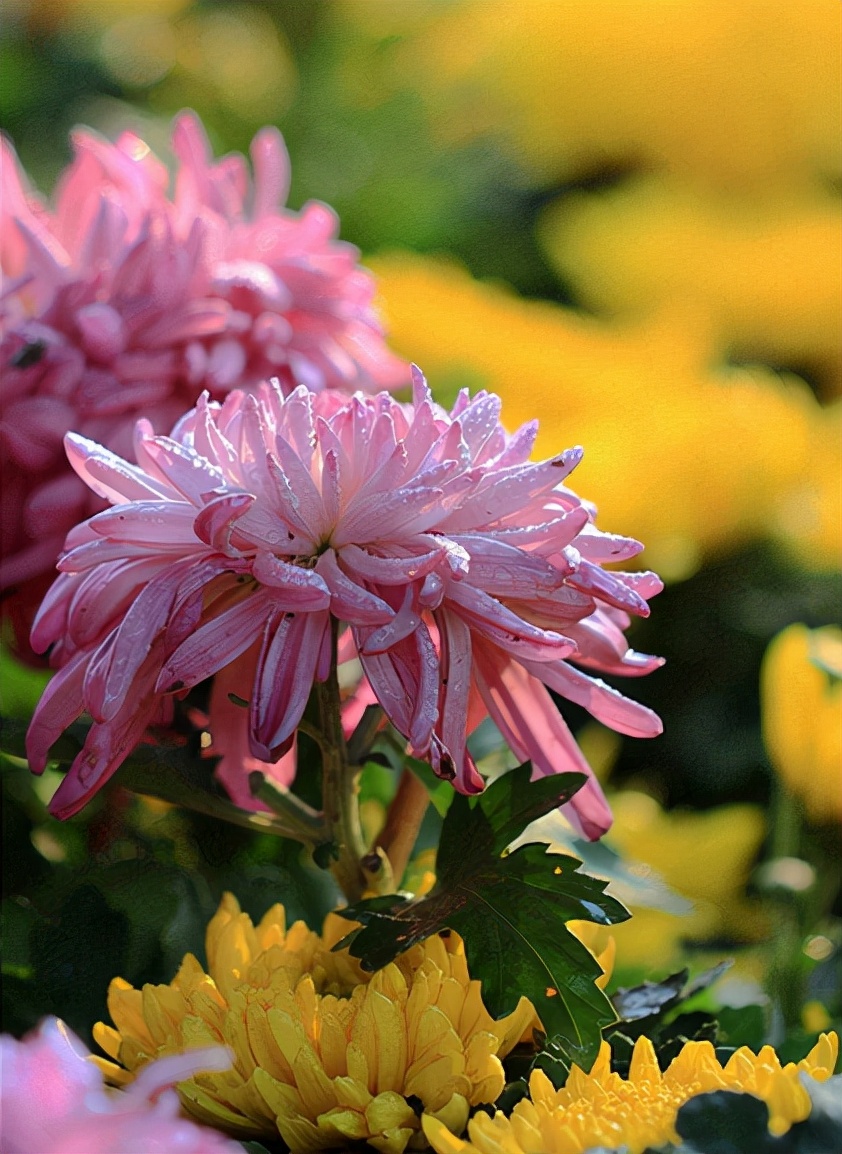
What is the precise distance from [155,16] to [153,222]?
0.51 m

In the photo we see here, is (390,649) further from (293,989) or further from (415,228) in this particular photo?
(415,228)

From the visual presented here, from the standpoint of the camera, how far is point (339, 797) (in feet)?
0.99

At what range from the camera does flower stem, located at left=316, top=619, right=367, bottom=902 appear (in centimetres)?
29

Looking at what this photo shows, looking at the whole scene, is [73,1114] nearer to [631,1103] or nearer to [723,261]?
[631,1103]

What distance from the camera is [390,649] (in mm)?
246

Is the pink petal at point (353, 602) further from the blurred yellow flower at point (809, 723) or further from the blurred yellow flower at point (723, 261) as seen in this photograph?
the blurred yellow flower at point (723, 261)

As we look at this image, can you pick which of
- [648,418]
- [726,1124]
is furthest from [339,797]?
[648,418]

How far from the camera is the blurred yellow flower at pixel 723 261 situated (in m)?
0.67

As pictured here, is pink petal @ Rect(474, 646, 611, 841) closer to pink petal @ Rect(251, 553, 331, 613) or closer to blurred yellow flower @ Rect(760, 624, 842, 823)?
pink petal @ Rect(251, 553, 331, 613)

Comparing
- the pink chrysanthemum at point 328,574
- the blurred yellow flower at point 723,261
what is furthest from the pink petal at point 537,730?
the blurred yellow flower at point 723,261

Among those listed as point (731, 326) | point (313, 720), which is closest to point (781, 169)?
point (731, 326)

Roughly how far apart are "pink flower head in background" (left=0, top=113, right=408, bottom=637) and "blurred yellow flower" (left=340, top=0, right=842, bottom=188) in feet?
1.04

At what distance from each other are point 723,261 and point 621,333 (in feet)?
0.23

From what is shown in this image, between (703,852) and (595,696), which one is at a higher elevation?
(595,696)
